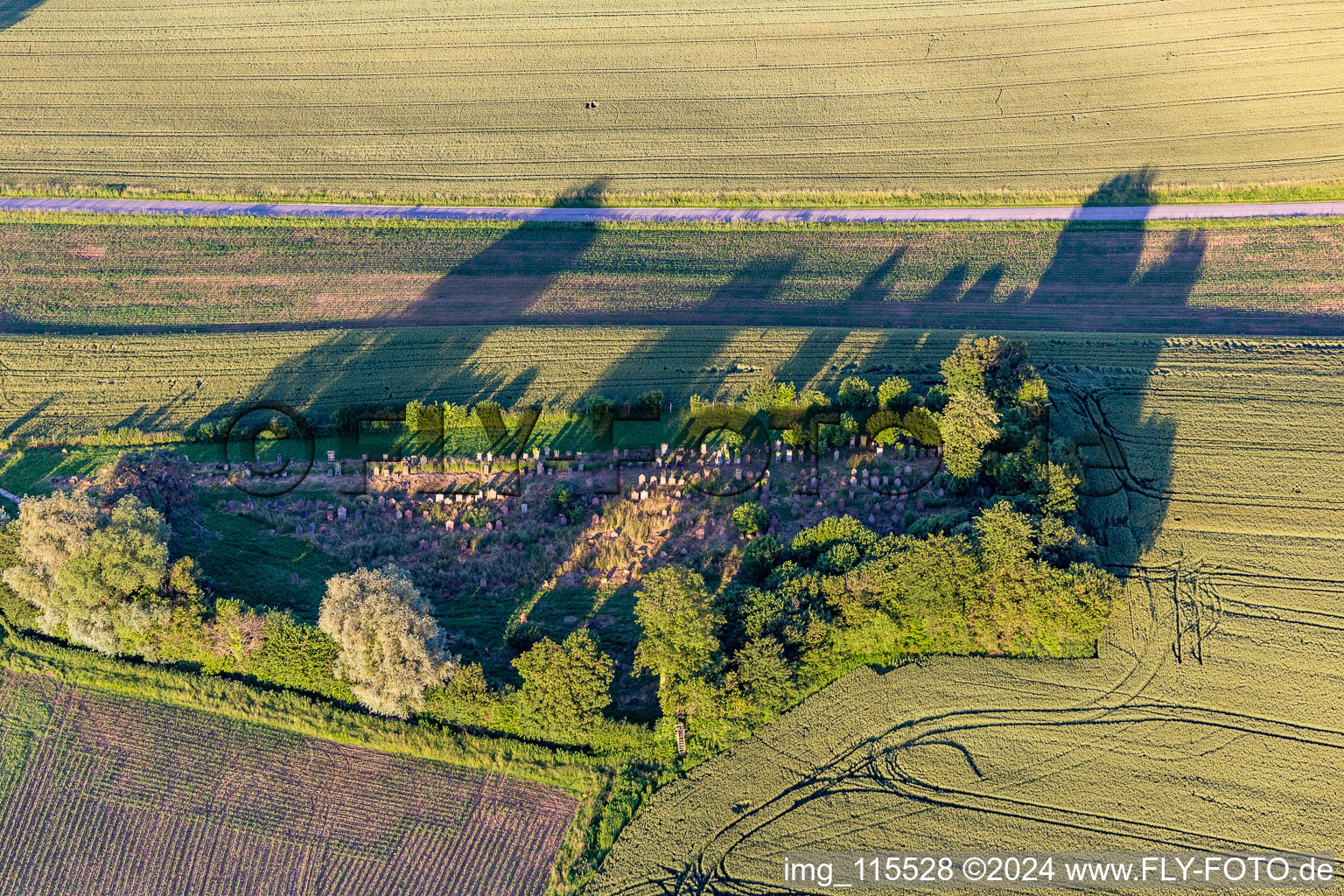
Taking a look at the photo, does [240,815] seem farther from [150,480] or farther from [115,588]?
[150,480]

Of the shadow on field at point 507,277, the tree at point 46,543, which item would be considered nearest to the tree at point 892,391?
the shadow on field at point 507,277

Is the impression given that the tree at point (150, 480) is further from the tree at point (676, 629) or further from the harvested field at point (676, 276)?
the tree at point (676, 629)

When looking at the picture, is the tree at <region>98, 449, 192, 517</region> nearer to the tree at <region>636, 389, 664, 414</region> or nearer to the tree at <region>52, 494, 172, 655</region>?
the tree at <region>52, 494, 172, 655</region>

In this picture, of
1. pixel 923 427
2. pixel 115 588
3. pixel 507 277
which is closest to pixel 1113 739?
pixel 923 427

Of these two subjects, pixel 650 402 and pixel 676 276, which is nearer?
pixel 650 402

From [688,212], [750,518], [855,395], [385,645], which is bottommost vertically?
[385,645]

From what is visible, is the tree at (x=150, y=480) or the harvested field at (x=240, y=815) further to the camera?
the tree at (x=150, y=480)
